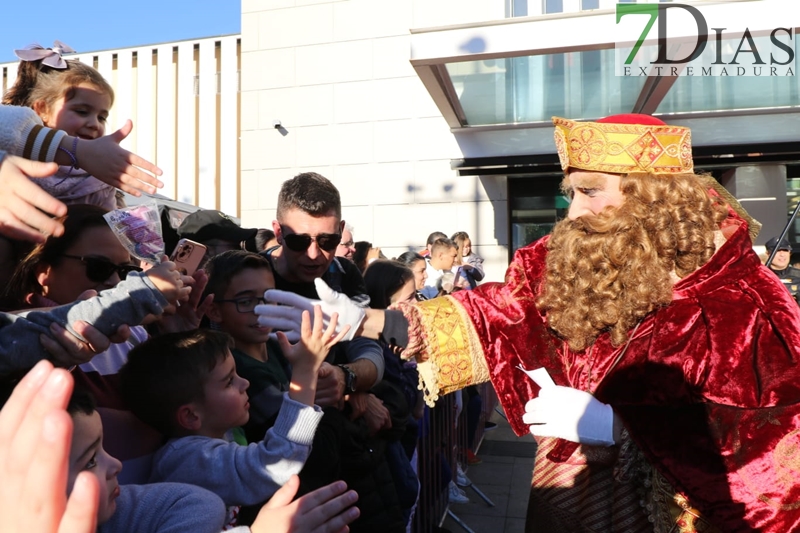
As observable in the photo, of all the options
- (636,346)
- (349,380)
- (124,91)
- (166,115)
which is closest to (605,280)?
(636,346)

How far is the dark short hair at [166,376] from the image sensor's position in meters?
1.66

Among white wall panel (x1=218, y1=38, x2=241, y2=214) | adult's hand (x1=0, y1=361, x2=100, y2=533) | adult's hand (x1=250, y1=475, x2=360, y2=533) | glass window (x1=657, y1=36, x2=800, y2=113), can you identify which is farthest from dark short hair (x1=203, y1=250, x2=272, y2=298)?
white wall panel (x1=218, y1=38, x2=241, y2=214)

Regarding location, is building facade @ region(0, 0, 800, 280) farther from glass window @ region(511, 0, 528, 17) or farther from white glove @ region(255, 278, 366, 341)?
white glove @ region(255, 278, 366, 341)

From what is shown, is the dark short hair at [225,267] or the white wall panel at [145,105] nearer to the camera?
the dark short hair at [225,267]

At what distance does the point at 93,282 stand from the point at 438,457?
2897 millimetres

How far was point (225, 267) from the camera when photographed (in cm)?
232

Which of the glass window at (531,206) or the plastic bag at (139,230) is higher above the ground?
the glass window at (531,206)

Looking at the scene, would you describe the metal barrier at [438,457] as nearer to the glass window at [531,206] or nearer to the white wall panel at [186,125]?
the glass window at [531,206]

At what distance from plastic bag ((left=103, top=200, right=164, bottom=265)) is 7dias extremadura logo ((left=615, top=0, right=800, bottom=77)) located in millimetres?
5592

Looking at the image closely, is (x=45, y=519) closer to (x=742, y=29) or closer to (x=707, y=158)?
(x=742, y=29)

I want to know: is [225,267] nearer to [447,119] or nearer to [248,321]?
[248,321]

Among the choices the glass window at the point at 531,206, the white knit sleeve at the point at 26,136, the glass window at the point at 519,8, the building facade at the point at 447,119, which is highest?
the glass window at the point at 519,8

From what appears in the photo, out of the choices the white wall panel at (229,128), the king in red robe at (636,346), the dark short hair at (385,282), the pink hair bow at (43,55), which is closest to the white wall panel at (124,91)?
the white wall panel at (229,128)

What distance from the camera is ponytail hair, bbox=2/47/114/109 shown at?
217 cm
